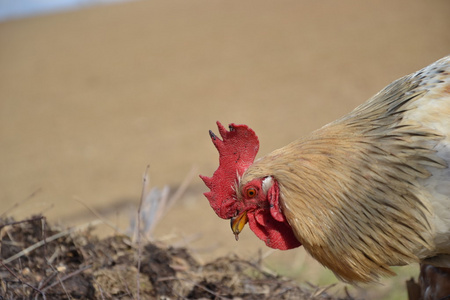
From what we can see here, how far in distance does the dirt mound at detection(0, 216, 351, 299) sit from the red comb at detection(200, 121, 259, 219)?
2.02ft

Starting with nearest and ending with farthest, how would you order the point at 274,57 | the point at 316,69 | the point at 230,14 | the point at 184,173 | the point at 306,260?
the point at 306,260
the point at 184,173
the point at 316,69
the point at 274,57
the point at 230,14

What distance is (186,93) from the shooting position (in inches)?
476

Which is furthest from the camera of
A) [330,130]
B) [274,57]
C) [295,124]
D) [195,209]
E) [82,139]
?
[274,57]

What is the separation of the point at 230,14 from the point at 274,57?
5.75 m

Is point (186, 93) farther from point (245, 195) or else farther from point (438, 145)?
point (438, 145)

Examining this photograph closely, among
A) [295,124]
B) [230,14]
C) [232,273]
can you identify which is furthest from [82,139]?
[230,14]

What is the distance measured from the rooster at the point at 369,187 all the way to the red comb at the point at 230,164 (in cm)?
4

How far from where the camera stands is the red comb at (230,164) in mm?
2572

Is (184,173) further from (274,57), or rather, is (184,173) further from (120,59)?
(120,59)

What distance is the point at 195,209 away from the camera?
22.2 feet

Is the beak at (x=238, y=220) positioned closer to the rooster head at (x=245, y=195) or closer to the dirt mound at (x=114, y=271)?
the rooster head at (x=245, y=195)

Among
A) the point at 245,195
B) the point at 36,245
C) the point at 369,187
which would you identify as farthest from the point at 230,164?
the point at 36,245

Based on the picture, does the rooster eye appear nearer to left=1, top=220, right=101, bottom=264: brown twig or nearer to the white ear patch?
the white ear patch

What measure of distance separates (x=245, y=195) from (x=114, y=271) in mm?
1048
